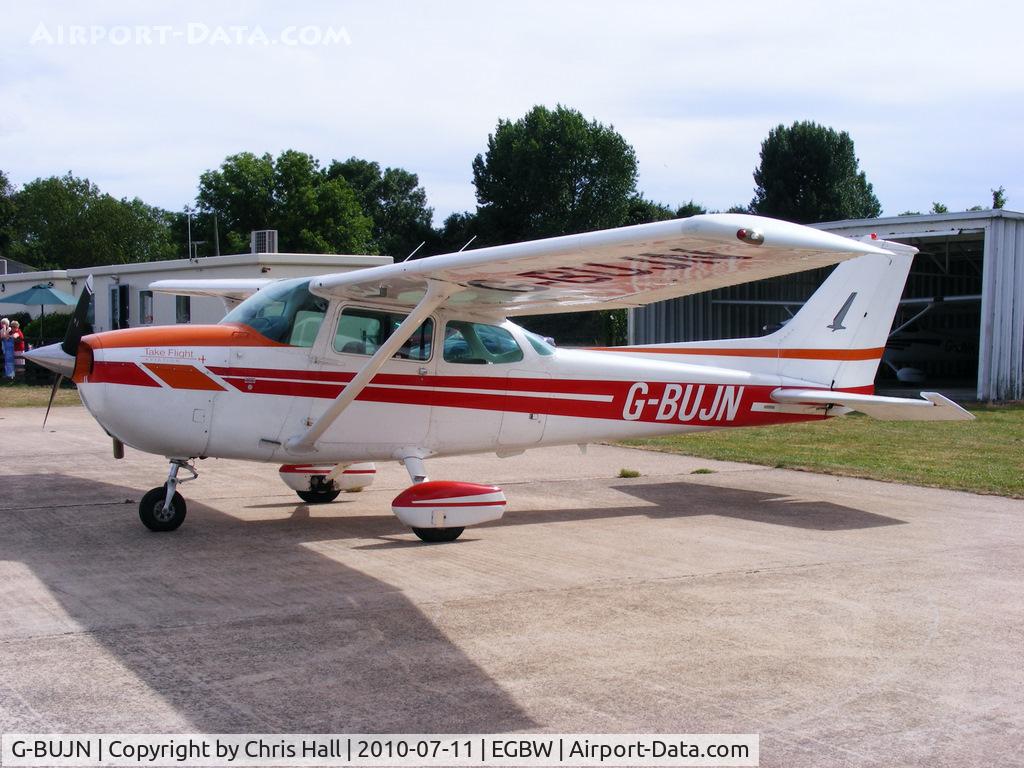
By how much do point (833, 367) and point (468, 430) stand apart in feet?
13.0

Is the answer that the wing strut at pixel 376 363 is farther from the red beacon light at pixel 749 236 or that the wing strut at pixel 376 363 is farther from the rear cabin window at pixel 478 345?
the red beacon light at pixel 749 236

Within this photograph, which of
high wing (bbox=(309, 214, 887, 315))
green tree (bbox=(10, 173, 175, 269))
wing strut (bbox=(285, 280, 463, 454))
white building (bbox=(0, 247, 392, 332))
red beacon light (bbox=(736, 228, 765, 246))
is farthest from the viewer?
green tree (bbox=(10, 173, 175, 269))

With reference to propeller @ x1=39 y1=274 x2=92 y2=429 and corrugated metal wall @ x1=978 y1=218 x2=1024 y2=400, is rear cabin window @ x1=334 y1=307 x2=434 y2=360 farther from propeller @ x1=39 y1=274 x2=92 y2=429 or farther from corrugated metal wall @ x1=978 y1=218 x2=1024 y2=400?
corrugated metal wall @ x1=978 y1=218 x2=1024 y2=400

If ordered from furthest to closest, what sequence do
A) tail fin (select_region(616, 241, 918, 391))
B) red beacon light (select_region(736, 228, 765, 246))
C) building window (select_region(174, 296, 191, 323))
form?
1. building window (select_region(174, 296, 191, 323))
2. tail fin (select_region(616, 241, 918, 391))
3. red beacon light (select_region(736, 228, 765, 246))

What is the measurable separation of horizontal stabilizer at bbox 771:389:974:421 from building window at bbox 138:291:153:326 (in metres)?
19.7

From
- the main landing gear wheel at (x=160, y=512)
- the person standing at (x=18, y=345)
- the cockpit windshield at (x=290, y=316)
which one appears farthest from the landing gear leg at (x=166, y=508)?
the person standing at (x=18, y=345)

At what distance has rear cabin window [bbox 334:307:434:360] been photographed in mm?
7848

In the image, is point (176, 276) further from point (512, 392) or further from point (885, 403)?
point (885, 403)

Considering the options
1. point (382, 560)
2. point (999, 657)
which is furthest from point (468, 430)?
point (999, 657)

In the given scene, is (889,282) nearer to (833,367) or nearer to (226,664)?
(833,367)

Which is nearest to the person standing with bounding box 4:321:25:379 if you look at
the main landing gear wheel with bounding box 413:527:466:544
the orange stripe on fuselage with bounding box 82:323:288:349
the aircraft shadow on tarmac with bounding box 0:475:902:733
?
the orange stripe on fuselage with bounding box 82:323:288:349

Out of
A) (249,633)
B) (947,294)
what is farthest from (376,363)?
(947,294)

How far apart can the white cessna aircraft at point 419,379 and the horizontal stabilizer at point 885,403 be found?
0.8 inches

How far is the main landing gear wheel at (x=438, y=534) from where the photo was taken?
24.6ft
